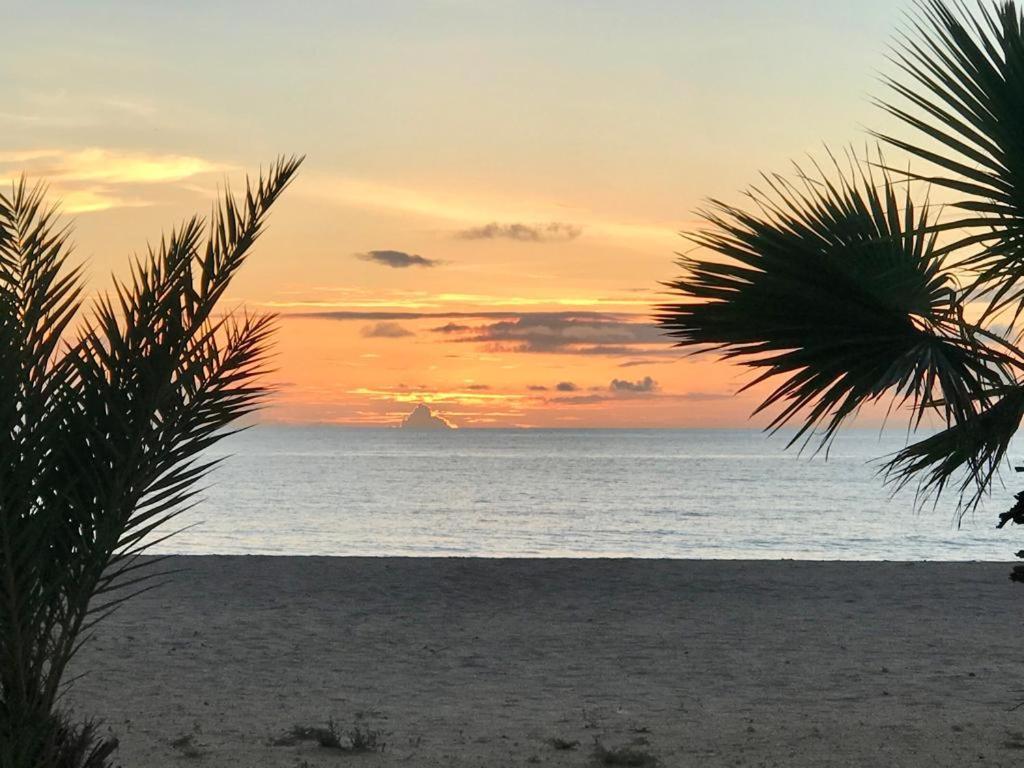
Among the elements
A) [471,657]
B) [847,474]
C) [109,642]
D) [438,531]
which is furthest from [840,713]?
[847,474]

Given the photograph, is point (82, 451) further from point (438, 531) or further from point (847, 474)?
point (847, 474)

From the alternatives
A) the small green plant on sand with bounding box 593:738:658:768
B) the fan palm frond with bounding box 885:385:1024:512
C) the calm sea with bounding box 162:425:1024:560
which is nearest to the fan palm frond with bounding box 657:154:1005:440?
the fan palm frond with bounding box 885:385:1024:512

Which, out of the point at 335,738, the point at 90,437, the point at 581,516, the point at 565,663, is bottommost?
the point at 581,516

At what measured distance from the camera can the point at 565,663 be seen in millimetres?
10594

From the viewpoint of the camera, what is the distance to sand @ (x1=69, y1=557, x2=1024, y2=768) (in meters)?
7.53

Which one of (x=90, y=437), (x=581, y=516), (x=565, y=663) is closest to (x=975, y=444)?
(x=90, y=437)

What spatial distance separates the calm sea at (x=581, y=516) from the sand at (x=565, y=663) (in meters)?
2.78

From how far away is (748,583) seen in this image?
15.2 metres

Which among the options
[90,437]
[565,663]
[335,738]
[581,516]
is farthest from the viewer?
[581,516]

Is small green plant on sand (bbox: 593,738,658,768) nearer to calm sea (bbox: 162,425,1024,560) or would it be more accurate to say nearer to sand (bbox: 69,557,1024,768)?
sand (bbox: 69,557,1024,768)

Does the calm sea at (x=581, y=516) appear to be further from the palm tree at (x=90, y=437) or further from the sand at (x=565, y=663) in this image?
the palm tree at (x=90, y=437)

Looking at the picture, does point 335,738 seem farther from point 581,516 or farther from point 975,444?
point 581,516

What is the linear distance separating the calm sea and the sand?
2776 mm

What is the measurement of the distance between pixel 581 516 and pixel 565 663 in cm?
4275
